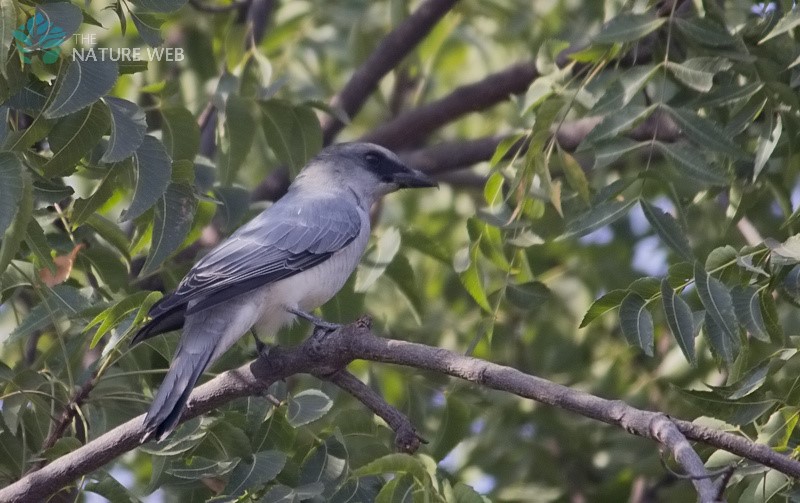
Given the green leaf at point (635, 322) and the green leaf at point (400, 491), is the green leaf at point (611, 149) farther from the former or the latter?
the green leaf at point (400, 491)

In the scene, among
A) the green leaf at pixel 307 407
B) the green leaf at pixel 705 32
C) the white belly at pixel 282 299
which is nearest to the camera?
the green leaf at pixel 307 407

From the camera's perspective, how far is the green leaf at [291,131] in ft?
15.9

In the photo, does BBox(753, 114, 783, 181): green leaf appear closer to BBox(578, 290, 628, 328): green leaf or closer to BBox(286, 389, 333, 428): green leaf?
BBox(578, 290, 628, 328): green leaf

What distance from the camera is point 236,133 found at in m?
4.85

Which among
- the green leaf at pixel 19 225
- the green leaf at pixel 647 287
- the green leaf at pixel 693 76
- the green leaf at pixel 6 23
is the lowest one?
the green leaf at pixel 647 287

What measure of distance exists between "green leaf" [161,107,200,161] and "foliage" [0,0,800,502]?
0.5 inches

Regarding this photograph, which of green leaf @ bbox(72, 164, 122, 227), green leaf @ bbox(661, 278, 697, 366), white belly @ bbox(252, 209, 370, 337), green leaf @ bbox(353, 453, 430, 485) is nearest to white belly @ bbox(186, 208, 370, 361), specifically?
white belly @ bbox(252, 209, 370, 337)

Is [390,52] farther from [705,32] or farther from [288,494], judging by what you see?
[288,494]

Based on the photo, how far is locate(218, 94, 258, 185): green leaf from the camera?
4828 millimetres

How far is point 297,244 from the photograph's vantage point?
16.3 ft

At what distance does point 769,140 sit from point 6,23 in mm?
2703

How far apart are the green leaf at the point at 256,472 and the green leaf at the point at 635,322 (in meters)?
1.19

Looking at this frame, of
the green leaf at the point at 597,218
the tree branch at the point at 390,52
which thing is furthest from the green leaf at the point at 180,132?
the tree branch at the point at 390,52

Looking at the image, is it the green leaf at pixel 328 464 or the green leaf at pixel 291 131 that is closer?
the green leaf at pixel 328 464
